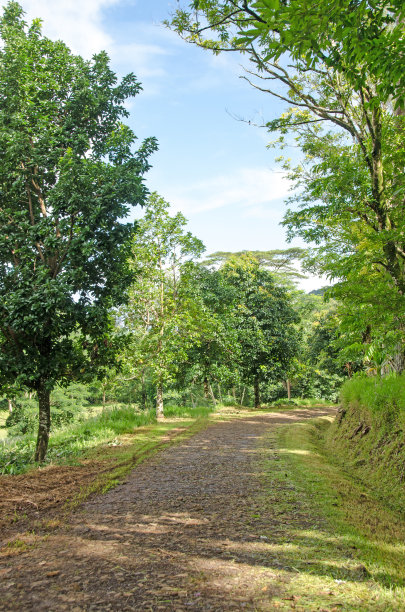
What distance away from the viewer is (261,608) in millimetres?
2383

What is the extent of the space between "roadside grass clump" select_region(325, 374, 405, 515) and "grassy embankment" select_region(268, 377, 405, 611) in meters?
0.02

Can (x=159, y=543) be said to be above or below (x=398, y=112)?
below

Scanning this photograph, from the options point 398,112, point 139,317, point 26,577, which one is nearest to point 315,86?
point 398,112

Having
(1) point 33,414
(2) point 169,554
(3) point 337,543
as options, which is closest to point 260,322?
→ (1) point 33,414

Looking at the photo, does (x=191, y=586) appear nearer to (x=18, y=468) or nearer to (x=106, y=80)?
(x=18, y=468)

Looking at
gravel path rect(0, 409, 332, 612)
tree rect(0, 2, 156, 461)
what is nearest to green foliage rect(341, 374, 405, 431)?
gravel path rect(0, 409, 332, 612)

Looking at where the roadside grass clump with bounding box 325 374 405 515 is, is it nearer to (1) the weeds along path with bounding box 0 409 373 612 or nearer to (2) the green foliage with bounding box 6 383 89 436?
(1) the weeds along path with bounding box 0 409 373 612

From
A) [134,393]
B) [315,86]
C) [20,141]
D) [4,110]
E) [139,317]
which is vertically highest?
[315,86]

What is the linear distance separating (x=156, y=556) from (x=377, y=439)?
5.09 meters

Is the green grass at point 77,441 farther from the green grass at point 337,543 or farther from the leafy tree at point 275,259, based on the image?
the leafy tree at point 275,259

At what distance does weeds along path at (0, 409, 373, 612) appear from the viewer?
253cm

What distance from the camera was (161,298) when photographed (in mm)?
16375

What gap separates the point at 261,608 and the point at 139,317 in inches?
575

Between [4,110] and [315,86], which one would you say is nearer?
[4,110]
